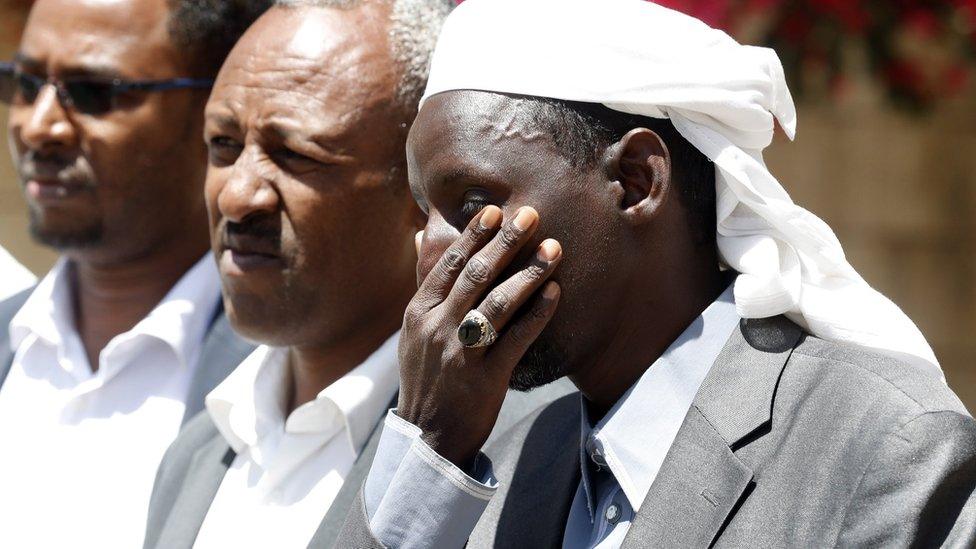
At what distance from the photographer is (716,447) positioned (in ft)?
8.04

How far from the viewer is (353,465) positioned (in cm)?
333

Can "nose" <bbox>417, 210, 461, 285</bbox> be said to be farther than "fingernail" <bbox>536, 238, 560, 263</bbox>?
Yes

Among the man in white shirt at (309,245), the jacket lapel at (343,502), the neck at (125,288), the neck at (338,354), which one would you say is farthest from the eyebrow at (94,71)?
the jacket lapel at (343,502)

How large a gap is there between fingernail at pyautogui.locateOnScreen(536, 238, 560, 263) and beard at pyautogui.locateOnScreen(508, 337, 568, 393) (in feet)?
0.59

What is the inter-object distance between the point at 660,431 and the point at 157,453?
201 centimetres

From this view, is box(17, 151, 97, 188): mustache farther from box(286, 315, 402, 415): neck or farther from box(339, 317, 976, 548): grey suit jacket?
box(339, 317, 976, 548): grey suit jacket

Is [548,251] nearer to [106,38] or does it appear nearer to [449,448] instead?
[449,448]

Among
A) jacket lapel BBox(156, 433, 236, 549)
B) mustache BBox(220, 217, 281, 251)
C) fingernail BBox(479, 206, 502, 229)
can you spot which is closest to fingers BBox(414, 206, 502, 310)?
fingernail BBox(479, 206, 502, 229)

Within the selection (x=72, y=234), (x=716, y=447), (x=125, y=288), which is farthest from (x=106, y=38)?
(x=716, y=447)

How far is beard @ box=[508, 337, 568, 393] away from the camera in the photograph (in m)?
2.63

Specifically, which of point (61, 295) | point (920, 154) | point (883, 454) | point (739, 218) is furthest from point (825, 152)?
point (883, 454)

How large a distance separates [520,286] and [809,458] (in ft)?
2.00

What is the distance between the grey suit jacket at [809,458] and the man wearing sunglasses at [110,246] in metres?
1.71

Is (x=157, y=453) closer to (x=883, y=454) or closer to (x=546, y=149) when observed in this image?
(x=546, y=149)
